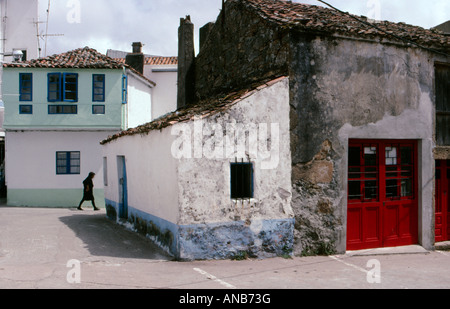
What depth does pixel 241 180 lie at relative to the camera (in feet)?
27.6

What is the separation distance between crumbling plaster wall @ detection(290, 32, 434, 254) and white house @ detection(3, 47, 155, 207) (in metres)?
12.9

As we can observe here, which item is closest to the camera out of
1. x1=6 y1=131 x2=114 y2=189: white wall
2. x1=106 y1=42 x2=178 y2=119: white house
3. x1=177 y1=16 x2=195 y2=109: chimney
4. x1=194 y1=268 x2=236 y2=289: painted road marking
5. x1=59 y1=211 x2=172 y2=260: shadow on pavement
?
Result: x1=194 y1=268 x2=236 y2=289: painted road marking

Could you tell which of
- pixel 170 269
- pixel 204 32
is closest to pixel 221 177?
pixel 170 269

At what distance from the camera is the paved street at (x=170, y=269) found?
656 cm

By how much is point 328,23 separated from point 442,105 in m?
3.82

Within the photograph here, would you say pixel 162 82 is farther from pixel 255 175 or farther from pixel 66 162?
pixel 255 175

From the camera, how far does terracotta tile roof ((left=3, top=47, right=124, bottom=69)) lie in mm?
19516

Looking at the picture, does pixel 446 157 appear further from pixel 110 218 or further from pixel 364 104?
pixel 110 218

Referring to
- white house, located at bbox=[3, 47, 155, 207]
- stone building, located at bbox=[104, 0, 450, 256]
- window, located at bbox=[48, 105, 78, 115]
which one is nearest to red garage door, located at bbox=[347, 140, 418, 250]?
stone building, located at bbox=[104, 0, 450, 256]

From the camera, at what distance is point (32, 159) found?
19938 millimetres

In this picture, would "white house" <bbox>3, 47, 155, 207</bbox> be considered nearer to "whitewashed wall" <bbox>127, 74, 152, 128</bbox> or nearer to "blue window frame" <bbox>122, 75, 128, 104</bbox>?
"blue window frame" <bbox>122, 75, 128, 104</bbox>

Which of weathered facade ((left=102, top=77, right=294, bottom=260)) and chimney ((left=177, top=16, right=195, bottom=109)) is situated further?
chimney ((left=177, top=16, right=195, bottom=109))

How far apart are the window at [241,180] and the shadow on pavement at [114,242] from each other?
182 cm
